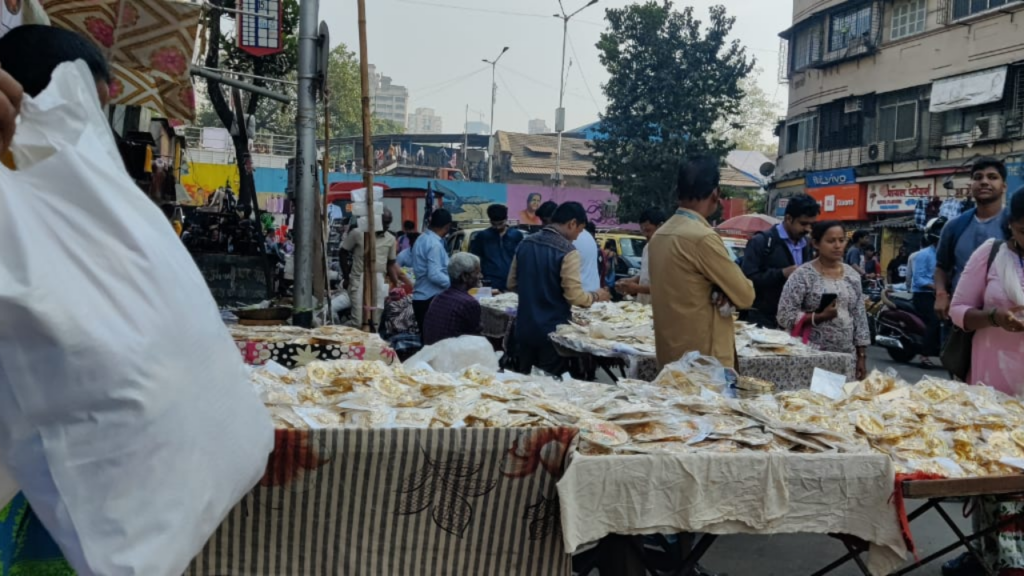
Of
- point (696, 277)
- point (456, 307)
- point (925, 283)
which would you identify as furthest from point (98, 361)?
point (925, 283)

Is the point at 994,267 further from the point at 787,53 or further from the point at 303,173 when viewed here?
the point at 787,53

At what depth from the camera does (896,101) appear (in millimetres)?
25844

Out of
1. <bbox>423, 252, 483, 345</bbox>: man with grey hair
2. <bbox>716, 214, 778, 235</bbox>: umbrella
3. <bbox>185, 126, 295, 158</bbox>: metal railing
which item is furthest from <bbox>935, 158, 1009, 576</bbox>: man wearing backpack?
<bbox>185, 126, 295, 158</bbox>: metal railing

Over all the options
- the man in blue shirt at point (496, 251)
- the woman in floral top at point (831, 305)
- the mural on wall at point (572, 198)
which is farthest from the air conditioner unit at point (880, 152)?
the woman in floral top at point (831, 305)

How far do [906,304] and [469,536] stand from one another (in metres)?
10.0

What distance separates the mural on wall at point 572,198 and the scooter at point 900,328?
64.8ft

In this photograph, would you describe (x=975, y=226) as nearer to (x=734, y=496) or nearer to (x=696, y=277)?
(x=696, y=277)

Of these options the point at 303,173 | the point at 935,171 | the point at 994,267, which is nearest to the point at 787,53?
the point at 935,171

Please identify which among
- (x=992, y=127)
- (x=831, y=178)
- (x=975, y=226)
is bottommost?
(x=975, y=226)

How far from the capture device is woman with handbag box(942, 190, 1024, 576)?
11.9 feet

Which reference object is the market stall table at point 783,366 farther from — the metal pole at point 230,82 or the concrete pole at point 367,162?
the metal pole at point 230,82

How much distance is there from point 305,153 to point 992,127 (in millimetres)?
20064

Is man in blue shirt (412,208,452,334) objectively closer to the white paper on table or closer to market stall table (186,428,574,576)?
the white paper on table

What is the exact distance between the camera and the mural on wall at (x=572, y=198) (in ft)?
104
